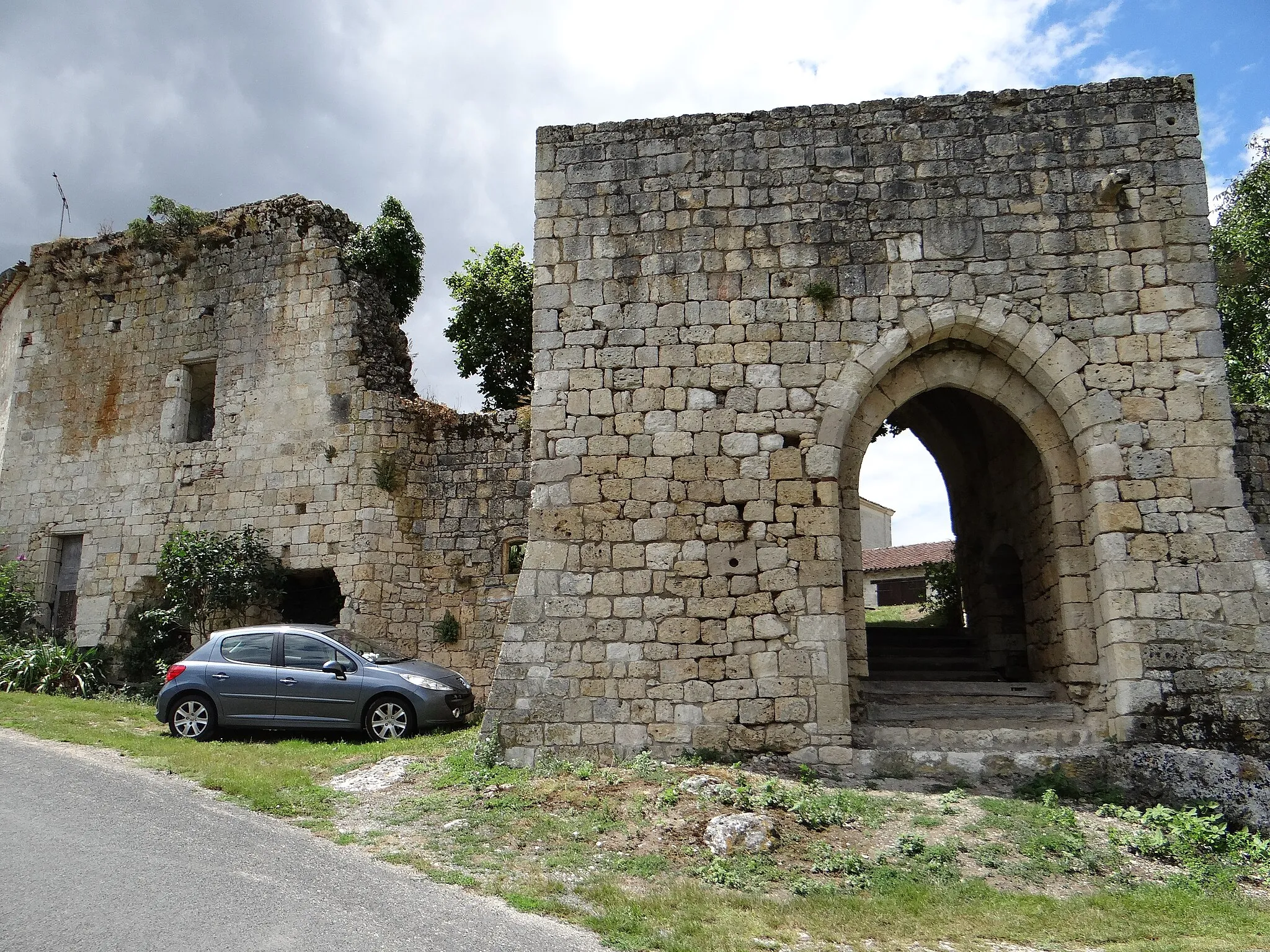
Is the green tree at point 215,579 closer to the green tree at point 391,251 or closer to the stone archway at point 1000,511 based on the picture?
the green tree at point 391,251

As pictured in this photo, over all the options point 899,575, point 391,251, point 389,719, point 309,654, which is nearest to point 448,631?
point 309,654

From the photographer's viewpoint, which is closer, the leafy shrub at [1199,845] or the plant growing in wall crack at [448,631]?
the leafy shrub at [1199,845]

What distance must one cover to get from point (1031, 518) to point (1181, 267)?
288cm

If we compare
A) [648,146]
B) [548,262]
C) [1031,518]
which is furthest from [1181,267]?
[548,262]

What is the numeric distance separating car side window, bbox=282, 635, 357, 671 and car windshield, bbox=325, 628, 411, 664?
15cm

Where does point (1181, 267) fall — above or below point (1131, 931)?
above

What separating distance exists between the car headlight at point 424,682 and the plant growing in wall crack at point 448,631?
114 inches

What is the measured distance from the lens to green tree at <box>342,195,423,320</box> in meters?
15.2

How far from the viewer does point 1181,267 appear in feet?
28.8

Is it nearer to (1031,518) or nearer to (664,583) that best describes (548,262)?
(664,583)

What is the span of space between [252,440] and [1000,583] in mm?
11240

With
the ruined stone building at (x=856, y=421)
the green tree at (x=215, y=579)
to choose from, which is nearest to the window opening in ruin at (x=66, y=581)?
the green tree at (x=215, y=579)

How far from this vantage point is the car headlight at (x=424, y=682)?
34.8 feet

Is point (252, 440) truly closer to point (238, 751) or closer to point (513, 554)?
point (513, 554)
